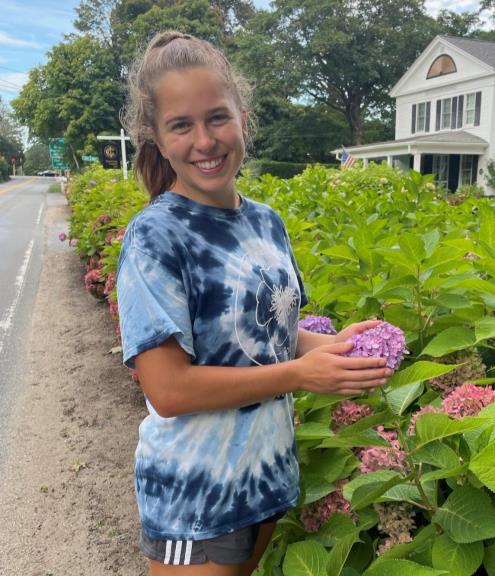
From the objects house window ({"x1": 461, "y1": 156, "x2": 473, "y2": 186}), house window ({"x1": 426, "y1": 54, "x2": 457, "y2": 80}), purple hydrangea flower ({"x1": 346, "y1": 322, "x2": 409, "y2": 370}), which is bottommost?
house window ({"x1": 461, "y1": 156, "x2": 473, "y2": 186})

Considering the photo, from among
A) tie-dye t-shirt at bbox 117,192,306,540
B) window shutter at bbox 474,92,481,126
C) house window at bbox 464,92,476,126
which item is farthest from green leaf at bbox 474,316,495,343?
house window at bbox 464,92,476,126

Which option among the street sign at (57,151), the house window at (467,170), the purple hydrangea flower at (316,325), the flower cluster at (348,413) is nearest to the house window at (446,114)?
the house window at (467,170)

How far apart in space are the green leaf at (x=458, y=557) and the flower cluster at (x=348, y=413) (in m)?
0.39

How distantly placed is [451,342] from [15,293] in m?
9.18

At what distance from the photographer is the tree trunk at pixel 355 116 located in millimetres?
44469

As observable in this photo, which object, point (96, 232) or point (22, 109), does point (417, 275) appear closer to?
point (96, 232)

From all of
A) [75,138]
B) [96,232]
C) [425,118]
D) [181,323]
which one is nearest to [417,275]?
[181,323]

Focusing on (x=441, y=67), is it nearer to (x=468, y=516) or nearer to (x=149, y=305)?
(x=149, y=305)

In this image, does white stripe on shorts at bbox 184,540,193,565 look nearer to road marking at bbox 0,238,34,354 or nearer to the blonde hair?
the blonde hair

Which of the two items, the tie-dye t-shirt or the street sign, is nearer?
the tie-dye t-shirt

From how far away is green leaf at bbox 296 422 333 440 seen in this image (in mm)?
1314

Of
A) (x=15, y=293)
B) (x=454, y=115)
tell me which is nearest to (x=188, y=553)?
(x=15, y=293)

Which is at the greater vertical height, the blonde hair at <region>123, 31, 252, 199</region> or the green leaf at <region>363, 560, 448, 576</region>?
the blonde hair at <region>123, 31, 252, 199</region>

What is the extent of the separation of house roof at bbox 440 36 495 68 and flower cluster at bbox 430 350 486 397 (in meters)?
28.0
